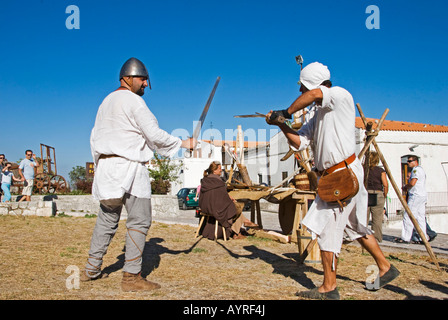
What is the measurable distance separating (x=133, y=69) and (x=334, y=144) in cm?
198

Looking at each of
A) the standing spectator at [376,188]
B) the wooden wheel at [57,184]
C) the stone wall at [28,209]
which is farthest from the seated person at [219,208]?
the wooden wheel at [57,184]

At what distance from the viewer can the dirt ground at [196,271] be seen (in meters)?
3.20

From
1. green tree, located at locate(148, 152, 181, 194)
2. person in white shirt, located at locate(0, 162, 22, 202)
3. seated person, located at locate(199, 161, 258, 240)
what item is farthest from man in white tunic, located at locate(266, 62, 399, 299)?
green tree, located at locate(148, 152, 181, 194)

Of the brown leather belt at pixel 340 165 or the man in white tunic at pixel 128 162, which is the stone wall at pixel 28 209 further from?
Answer: the brown leather belt at pixel 340 165

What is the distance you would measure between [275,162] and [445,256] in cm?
2716

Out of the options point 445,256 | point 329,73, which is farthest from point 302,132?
point 445,256

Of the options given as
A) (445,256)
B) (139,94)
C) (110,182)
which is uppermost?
(139,94)

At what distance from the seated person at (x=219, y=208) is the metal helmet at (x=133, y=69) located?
4.06 meters

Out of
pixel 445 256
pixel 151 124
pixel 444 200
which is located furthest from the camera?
pixel 444 200

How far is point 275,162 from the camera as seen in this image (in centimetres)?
3259
